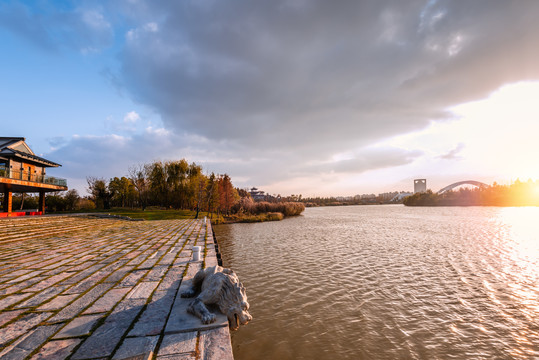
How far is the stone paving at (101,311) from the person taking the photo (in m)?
2.62

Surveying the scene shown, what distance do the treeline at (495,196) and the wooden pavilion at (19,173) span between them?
8242 cm

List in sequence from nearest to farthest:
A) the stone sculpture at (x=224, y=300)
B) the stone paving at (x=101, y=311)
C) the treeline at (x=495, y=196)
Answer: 1. the stone paving at (x=101, y=311)
2. the stone sculpture at (x=224, y=300)
3. the treeline at (x=495, y=196)

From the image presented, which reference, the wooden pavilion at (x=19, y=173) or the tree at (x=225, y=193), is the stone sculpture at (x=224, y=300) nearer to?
the wooden pavilion at (x=19, y=173)

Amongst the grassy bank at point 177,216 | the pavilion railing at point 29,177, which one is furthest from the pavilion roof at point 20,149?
the grassy bank at point 177,216

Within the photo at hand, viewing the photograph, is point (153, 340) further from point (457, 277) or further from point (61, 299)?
point (457, 277)

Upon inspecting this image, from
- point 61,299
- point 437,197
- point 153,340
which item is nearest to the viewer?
point 153,340

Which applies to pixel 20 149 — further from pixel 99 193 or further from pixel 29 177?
pixel 99 193

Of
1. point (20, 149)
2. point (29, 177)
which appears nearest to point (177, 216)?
point (29, 177)

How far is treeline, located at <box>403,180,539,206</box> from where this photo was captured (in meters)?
61.0

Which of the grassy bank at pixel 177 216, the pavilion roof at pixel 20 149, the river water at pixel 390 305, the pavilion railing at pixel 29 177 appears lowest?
the river water at pixel 390 305

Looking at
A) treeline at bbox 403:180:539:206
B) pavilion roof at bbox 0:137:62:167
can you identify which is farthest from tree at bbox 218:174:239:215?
treeline at bbox 403:180:539:206

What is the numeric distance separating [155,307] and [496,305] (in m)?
7.82

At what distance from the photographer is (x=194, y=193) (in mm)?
39344

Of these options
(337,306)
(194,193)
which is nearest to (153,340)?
(337,306)
